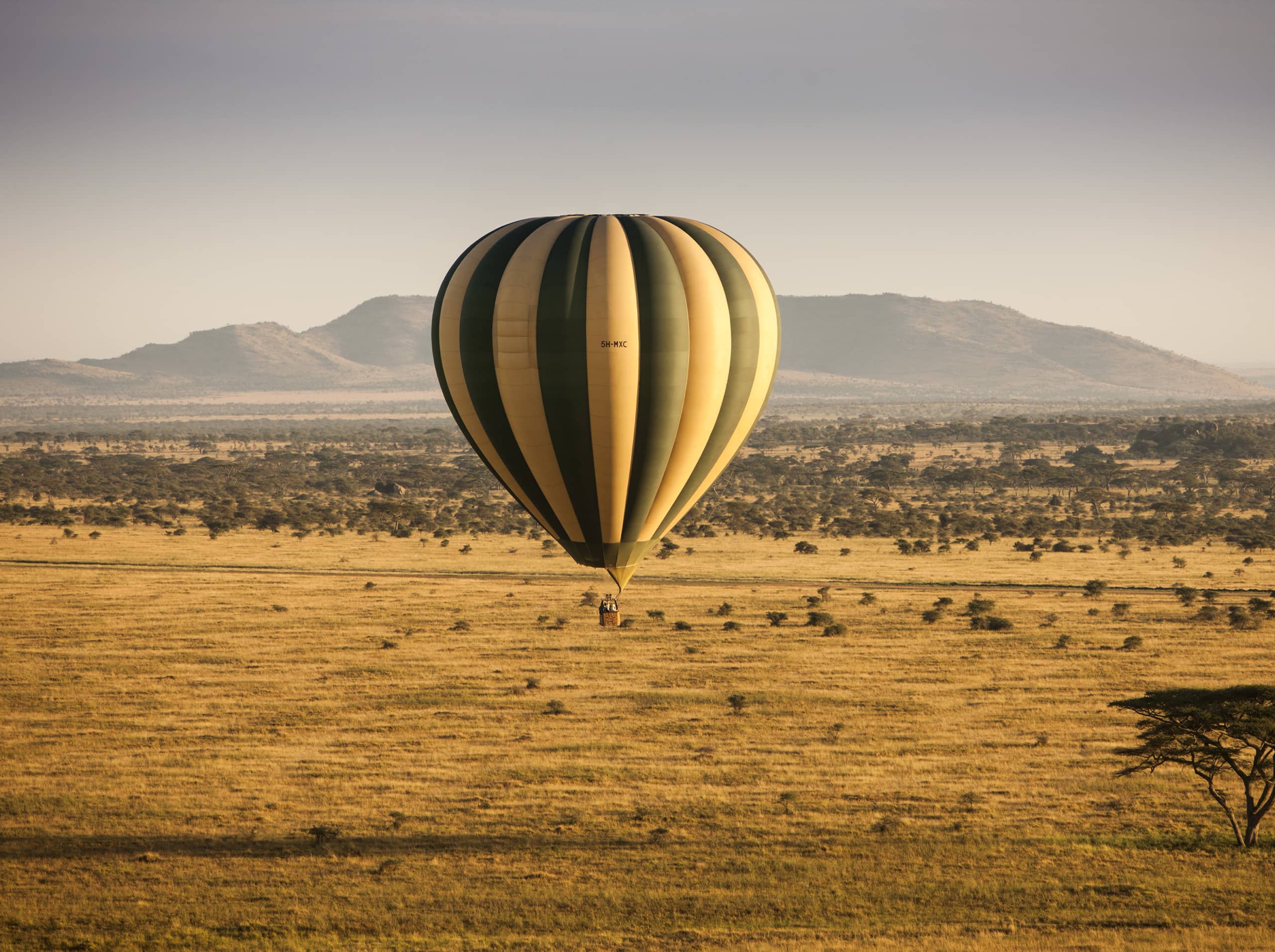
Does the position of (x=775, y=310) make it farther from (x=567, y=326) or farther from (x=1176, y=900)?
(x=1176, y=900)

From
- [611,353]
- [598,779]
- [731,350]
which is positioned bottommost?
[598,779]

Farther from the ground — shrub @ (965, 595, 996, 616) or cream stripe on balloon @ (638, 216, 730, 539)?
cream stripe on balloon @ (638, 216, 730, 539)

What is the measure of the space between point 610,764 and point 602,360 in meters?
9.47

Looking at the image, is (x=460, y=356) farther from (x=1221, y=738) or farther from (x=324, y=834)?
(x=1221, y=738)

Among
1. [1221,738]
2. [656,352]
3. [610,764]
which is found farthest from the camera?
[610,764]

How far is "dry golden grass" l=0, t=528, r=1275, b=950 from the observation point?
76.4 ft

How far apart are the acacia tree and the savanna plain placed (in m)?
0.89

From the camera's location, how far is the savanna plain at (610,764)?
23.4 meters

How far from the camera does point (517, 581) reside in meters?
57.4

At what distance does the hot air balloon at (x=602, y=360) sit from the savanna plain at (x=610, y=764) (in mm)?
6084

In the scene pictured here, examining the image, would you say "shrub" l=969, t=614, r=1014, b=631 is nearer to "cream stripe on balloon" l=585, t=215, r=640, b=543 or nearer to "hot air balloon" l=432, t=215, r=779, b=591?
"hot air balloon" l=432, t=215, r=779, b=591

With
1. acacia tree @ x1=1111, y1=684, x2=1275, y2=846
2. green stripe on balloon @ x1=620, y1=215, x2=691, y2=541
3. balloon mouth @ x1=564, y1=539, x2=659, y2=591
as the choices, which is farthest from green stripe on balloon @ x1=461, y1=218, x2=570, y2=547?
acacia tree @ x1=1111, y1=684, x2=1275, y2=846

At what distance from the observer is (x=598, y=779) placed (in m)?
30.3


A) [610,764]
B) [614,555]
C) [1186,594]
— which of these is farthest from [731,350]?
[1186,594]
